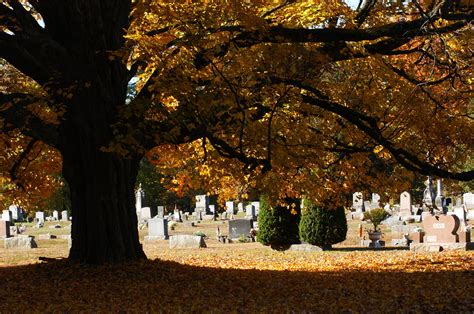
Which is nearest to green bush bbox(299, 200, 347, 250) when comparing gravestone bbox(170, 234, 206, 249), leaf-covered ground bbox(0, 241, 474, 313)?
gravestone bbox(170, 234, 206, 249)

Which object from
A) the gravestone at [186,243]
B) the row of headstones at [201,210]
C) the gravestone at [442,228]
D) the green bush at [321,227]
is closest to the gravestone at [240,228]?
the gravestone at [186,243]

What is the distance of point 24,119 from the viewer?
10898 millimetres

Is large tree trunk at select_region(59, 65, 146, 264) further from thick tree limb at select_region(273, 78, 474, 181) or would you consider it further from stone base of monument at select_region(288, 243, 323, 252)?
stone base of monument at select_region(288, 243, 323, 252)

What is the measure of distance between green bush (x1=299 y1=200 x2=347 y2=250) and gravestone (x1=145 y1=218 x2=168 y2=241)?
412 inches

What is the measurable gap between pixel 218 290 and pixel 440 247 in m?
11.9

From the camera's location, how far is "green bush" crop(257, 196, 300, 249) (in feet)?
73.8

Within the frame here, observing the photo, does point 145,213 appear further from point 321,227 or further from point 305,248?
point 321,227

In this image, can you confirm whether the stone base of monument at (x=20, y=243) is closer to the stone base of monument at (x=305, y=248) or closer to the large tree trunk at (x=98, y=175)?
the stone base of monument at (x=305, y=248)

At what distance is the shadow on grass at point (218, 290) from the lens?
342 inches

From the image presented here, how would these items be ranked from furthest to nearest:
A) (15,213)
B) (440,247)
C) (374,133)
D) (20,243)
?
1. (15,213)
2. (20,243)
3. (440,247)
4. (374,133)

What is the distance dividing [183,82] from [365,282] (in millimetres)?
4888

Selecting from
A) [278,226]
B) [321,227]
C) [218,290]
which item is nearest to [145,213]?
[278,226]

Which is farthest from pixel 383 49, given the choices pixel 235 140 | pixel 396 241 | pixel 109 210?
pixel 396 241

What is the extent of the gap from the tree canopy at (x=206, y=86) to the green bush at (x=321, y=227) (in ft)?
28.8
